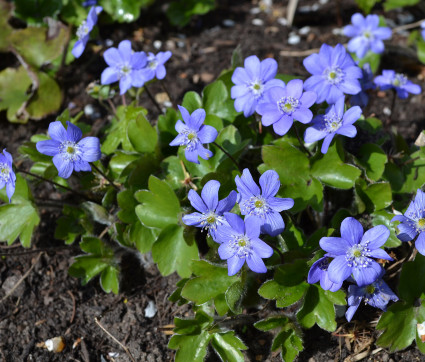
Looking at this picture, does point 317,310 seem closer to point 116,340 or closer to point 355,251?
point 355,251

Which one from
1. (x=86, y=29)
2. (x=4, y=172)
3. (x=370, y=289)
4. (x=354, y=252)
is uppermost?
(x=86, y=29)

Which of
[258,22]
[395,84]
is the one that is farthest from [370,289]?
[258,22]

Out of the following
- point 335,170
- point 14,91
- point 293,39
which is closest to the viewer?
point 335,170

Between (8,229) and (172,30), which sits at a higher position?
(172,30)

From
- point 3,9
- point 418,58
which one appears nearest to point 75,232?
point 3,9

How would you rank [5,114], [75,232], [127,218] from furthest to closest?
[5,114] → [75,232] → [127,218]

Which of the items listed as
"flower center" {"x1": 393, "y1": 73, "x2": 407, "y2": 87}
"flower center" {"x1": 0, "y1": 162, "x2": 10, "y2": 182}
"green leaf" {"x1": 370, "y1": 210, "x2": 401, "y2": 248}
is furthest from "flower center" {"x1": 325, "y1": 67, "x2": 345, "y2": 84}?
"flower center" {"x1": 0, "y1": 162, "x2": 10, "y2": 182}

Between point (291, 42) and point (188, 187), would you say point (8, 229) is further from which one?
point (291, 42)
